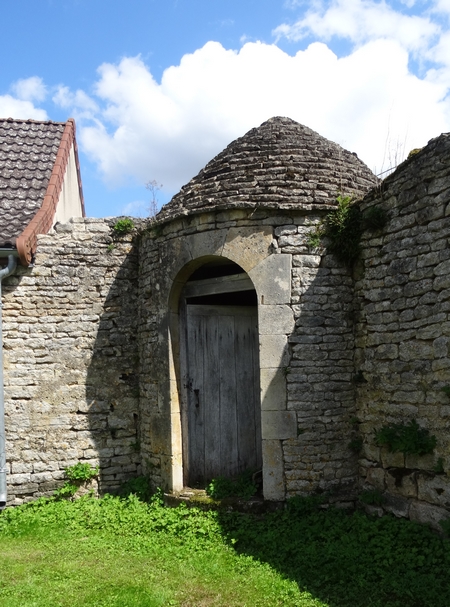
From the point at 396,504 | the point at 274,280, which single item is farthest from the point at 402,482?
the point at 274,280

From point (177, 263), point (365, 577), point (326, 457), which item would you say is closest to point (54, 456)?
point (177, 263)

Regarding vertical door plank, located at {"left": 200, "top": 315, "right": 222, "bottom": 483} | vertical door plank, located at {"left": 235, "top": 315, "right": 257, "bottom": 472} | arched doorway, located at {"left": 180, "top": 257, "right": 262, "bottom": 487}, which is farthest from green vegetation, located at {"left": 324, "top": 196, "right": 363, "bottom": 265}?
vertical door plank, located at {"left": 200, "top": 315, "right": 222, "bottom": 483}

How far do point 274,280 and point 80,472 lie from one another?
11.5 ft

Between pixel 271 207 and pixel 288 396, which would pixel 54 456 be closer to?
pixel 288 396

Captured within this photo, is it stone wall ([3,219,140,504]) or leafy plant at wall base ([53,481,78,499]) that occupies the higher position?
stone wall ([3,219,140,504])

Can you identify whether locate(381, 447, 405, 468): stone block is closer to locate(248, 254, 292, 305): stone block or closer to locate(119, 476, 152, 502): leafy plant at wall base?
locate(248, 254, 292, 305): stone block

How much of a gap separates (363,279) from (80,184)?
764 cm

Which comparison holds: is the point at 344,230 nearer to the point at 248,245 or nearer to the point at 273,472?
the point at 248,245

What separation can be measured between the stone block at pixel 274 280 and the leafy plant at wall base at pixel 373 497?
7.29 feet

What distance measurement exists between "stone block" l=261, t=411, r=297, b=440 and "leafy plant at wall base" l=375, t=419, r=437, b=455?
0.94m

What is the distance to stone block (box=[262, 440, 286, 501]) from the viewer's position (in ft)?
19.3

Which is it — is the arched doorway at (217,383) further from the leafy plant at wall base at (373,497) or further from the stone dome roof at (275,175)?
the leafy plant at wall base at (373,497)

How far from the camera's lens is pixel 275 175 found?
20.7 ft

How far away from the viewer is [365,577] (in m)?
4.58
